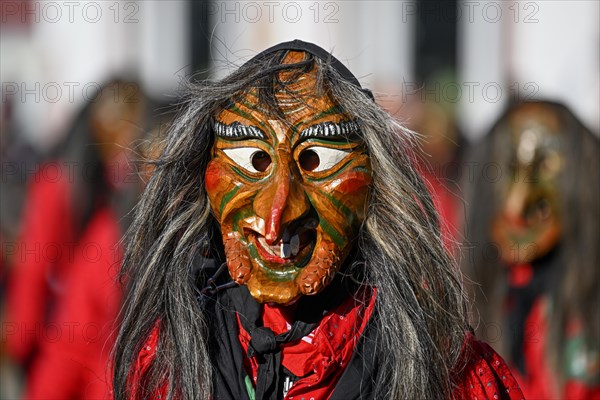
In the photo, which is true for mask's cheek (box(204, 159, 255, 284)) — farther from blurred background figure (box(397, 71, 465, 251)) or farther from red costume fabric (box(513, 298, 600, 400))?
blurred background figure (box(397, 71, 465, 251))

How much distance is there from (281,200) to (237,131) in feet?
0.79

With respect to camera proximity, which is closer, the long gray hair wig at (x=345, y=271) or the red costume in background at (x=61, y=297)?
the long gray hair wig at (x=345, y=271)

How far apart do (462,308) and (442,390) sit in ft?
0.78

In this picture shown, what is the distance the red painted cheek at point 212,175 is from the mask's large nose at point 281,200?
0.14m

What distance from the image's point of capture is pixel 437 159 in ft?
27.4

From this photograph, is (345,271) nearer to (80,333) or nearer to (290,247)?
(290,247)

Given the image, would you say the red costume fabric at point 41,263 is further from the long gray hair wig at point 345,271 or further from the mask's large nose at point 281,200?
the mask's large nose at point 281,200

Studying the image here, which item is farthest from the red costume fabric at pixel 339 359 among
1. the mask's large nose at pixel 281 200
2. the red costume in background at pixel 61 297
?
the red costume in background at pixel 61 297

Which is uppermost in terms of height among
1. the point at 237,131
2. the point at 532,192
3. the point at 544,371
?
the point at 237,131

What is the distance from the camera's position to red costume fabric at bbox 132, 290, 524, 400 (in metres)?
2.91

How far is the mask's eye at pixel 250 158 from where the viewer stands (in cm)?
295

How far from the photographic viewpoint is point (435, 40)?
1302 cm
